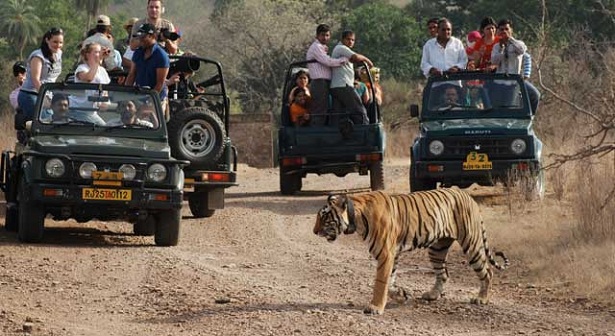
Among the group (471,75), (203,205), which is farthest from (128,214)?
(471,75)

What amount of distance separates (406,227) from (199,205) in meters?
6.52

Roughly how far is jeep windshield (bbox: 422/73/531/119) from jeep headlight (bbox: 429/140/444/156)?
64cm

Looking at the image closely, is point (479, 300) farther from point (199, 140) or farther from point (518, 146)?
point (518, 146)

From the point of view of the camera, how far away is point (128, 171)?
12727 millimetres

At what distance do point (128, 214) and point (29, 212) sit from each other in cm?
91

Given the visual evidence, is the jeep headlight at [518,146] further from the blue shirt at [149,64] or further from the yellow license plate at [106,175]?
the yellow license plate at [106,175]

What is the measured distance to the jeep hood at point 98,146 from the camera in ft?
41.8

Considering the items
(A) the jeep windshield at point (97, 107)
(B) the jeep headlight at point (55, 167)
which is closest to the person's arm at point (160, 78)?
(A) the jeep windshield at point (97, 107)

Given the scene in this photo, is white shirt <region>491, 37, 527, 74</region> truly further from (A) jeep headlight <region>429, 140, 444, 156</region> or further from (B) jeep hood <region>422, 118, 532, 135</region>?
(A) jeep headlight <region>429, 140, 444, 156</region>

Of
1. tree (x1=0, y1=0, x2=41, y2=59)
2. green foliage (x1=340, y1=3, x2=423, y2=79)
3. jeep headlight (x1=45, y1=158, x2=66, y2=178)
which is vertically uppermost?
tree (x1=0, y1=0, x2=41, y2=59)

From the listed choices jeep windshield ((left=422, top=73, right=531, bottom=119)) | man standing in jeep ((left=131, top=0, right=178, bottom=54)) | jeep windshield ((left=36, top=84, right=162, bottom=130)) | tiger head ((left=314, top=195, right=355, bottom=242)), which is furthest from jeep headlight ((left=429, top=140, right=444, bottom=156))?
tiger head ((left=314, top=195, right=355, bottom=242))

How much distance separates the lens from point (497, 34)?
59.5 ft

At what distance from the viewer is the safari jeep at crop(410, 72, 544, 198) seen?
16578mm

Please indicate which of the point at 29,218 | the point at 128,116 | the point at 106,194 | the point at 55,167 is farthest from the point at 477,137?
the point at 29,218
